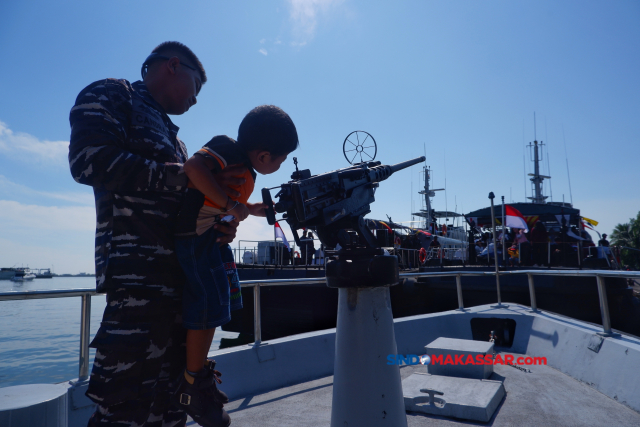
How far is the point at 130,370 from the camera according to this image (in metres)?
1.05

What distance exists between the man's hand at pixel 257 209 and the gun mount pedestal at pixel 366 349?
39cm

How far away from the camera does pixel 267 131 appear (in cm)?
128

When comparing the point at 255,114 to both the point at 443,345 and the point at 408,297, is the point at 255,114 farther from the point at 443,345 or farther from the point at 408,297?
the point at 408,297

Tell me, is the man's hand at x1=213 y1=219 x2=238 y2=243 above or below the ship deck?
above

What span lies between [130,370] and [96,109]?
30.6 inches

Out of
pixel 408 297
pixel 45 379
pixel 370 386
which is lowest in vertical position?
pixel 45 379

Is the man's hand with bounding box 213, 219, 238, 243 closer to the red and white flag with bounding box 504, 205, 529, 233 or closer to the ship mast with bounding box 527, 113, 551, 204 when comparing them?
the red and white flag with bounding box 504, 205, 529, 233

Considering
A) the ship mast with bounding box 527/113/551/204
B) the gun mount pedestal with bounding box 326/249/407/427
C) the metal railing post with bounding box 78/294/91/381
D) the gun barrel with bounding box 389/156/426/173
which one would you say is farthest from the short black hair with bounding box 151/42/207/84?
the ship mast with bounding box 527/113/551/204

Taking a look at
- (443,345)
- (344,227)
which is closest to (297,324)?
(443,345)

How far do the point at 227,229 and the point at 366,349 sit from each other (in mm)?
734

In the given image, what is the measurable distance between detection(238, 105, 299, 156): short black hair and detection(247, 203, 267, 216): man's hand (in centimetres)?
26

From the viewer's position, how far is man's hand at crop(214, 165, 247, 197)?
3.92 ft

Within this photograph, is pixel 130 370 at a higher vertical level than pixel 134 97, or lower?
lower

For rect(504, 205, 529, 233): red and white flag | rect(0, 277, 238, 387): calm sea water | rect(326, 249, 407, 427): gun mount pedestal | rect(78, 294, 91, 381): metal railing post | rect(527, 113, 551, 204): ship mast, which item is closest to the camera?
rect(326, 249, 407, 427): gun mount pedestal
